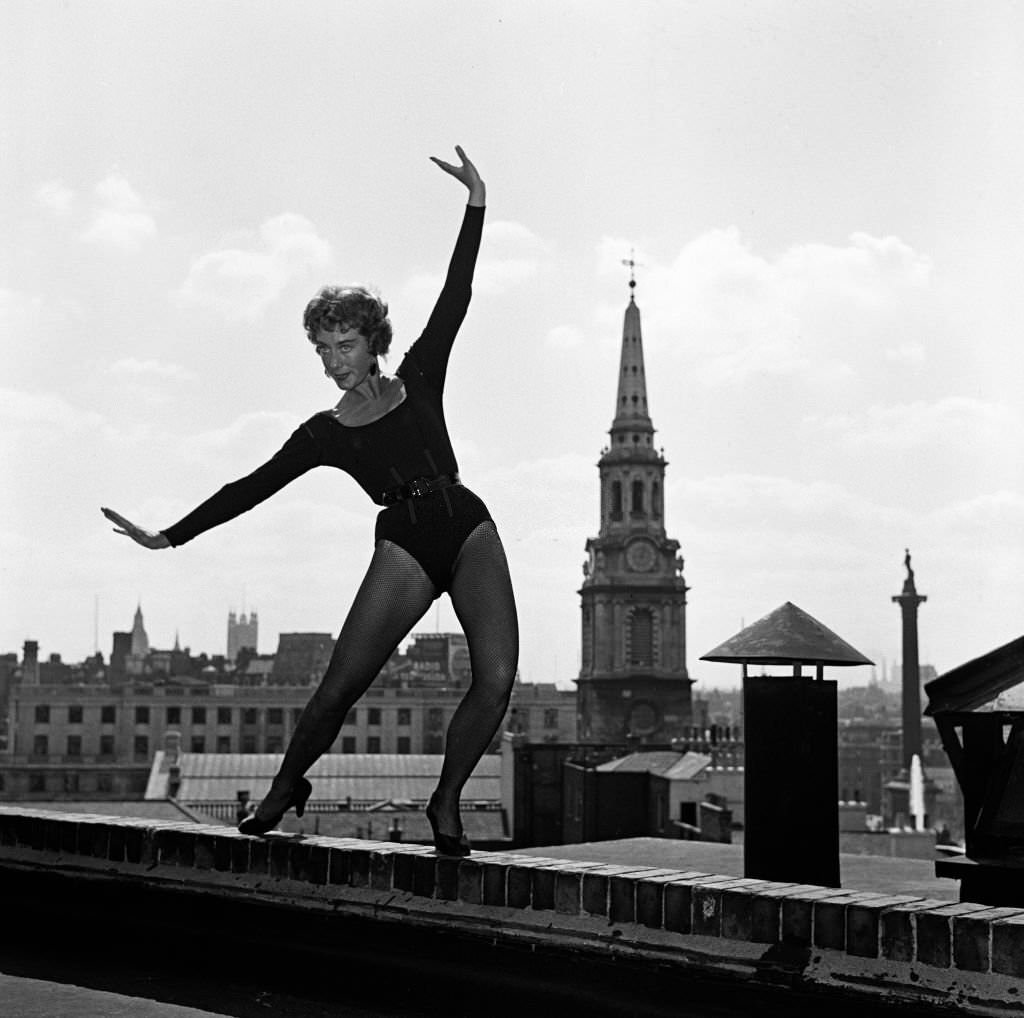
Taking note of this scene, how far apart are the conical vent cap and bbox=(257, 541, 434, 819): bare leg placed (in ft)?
6.83

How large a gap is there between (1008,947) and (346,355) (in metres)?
3.86

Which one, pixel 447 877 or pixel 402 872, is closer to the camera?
pixel 447 877

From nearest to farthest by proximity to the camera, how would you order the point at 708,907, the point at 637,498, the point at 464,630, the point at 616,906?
the point at 708,907 → the point at 616,906 → the point at 464,630 → the point at 637,498

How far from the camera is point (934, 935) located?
5.14 metres

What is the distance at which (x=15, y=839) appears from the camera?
327 inches

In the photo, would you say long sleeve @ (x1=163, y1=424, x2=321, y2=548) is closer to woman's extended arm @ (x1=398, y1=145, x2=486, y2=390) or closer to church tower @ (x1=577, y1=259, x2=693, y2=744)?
woman's extended arm @ (x1=398, y1=145, x2=486, y2=390)

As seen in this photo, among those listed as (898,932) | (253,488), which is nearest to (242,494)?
(253,488)

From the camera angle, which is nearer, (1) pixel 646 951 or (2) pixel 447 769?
(1) pixel 646 951

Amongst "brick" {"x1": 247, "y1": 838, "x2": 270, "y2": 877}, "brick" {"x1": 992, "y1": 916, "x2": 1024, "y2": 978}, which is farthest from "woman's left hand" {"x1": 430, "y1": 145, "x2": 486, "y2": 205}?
"brick" {"x1": 992, "y1": 916, "x2": 1024, "y2": 978}

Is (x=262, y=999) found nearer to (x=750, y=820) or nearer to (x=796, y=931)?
(x=796, y=931)

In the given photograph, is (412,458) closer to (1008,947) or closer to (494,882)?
(494,882)

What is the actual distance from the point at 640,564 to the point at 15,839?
259ft

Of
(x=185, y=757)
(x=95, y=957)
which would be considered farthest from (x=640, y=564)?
(x=95, y=957)

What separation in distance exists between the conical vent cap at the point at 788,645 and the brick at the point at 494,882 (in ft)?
8.31
